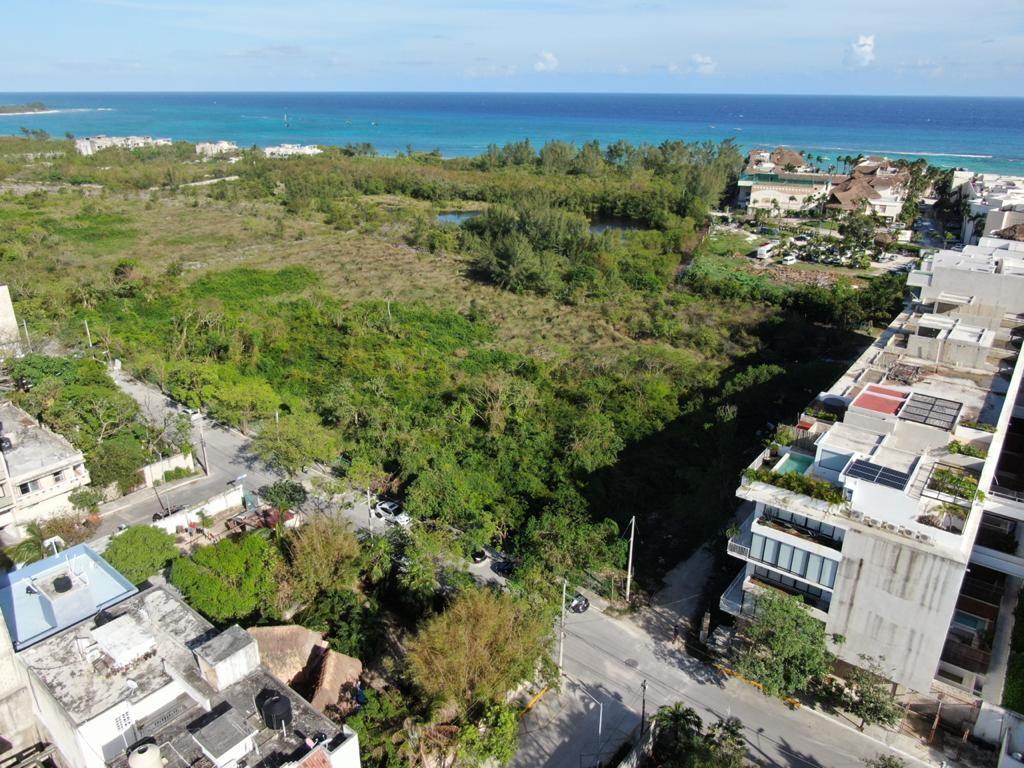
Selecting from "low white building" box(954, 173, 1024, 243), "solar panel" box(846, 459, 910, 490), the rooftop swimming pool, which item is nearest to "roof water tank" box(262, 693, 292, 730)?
the rooftop swimming pool

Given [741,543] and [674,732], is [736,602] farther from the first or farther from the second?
[674,732]

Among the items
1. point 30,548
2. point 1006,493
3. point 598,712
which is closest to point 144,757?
point 598,712

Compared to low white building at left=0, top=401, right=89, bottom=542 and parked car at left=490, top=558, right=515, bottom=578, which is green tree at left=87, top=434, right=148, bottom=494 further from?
parked car at left=490, top=558, right=515, bottom=578

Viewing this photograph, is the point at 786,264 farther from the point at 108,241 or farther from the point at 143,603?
the point at 108,241

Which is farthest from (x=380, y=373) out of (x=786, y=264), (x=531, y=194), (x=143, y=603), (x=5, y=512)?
(x=531, y=194)

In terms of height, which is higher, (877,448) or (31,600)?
(877,448)
